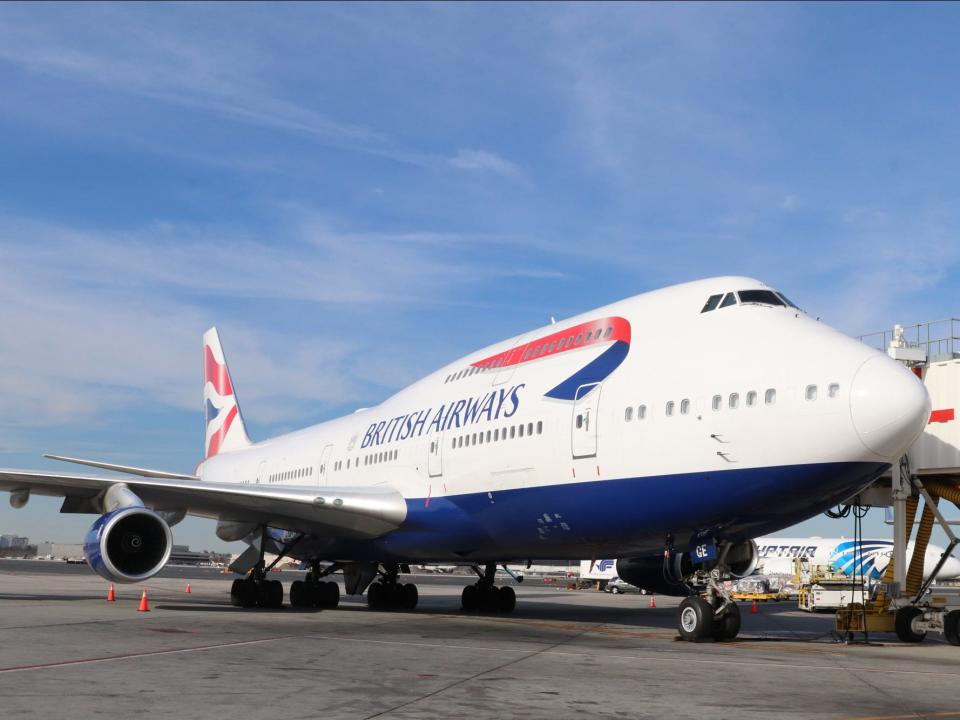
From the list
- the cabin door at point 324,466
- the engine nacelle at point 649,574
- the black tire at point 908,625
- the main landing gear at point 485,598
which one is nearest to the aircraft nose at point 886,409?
the black tire at point 908,625

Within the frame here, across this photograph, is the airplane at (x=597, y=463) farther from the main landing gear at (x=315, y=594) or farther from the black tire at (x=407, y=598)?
the black tire at (x=407, y=598)

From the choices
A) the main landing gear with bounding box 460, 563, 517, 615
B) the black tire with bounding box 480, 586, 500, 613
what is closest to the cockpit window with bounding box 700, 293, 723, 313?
the main landing gear with bounding box 460, 563, 517, 615

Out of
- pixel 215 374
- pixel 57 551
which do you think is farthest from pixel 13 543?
pixel 215 374

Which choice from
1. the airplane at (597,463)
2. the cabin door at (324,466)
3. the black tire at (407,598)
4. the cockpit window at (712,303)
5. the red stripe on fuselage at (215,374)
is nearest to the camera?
the airplane at (597,463)

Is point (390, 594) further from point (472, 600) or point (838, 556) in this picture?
point (838, 556)

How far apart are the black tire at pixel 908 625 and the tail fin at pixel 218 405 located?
21668mm

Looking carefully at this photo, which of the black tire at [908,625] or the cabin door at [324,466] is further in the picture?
the cabin door at [324,466]

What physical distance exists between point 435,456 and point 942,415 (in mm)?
9112

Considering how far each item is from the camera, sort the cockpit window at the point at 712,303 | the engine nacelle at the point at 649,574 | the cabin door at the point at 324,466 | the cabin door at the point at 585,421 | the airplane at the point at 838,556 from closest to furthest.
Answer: the cockpit window at the point at 712,303 < the cabin door at the point at 585,421 < the engine nacelle at the point at 649,574 < the cabin door at the point at 324,466 < the airplane at the point at 838,556

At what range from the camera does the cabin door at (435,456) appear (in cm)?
1809

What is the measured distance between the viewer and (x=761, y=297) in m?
14.0

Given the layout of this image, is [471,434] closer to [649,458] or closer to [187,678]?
[649,458]

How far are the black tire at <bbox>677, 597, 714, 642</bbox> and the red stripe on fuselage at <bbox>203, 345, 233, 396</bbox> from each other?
75.7 feet

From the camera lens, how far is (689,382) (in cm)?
1334
